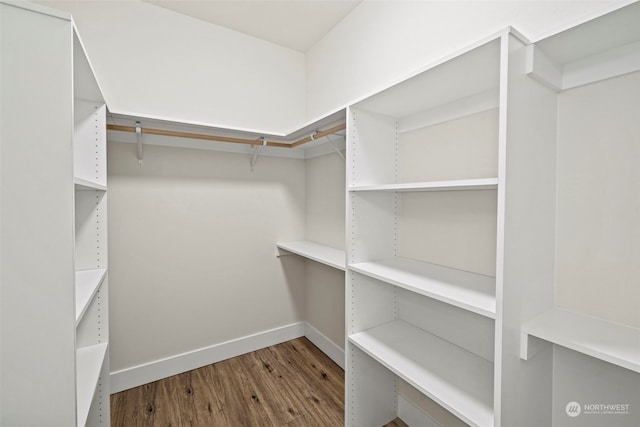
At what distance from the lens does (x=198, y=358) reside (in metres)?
2.28

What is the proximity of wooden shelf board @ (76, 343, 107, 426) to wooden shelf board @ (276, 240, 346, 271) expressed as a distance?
120 centimetres

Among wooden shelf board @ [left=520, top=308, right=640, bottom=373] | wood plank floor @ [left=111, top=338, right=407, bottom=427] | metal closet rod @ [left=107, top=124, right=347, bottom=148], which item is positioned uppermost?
metal closet rod @ [left=107, top=124, right=347, bottom=148]

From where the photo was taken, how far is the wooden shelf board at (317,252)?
73.0 inches

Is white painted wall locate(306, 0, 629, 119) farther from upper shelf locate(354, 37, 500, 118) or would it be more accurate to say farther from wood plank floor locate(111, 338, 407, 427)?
wood plank floor locate(111, 338, 407, 427)

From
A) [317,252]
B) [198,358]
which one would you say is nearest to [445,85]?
[317,252]

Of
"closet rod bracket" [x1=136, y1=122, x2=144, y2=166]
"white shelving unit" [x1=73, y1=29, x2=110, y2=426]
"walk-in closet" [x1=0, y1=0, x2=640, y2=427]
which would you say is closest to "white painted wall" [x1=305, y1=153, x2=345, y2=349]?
"walk-in closet" [x1=0, y1=0, x2=640, y2=427]

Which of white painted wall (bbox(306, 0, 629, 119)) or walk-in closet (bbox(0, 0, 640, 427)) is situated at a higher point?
white painted wall (bbox(306, 0, 629, 119))

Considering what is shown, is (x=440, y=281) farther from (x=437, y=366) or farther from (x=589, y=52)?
(x=589, y=52)

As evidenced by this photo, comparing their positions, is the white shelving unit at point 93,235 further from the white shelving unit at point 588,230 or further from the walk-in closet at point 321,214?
the white shelving unit at point 588,230

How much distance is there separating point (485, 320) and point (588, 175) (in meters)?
0.70

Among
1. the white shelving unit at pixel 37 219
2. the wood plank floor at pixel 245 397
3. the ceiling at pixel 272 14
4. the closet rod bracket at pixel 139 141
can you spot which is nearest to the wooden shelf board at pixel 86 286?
the white shelving unit at pixel 37 219

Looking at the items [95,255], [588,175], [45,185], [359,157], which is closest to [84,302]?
[45,185]

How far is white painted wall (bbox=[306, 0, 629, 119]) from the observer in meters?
1.11

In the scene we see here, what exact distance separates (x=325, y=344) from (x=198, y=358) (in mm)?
1007
